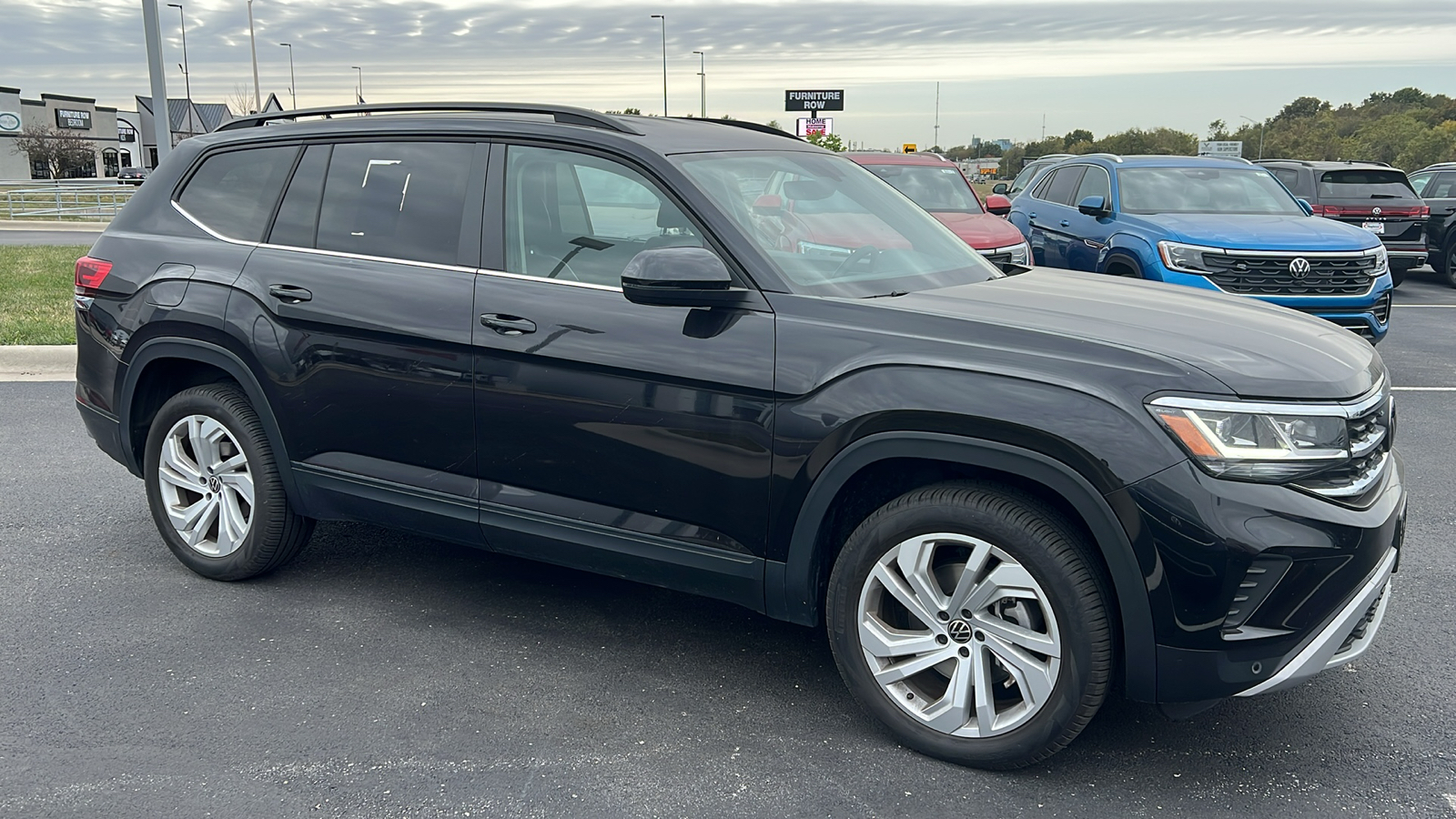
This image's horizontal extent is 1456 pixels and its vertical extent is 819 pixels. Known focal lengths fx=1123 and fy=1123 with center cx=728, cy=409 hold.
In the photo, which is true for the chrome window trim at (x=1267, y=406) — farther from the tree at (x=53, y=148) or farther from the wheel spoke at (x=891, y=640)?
the tree at (x=53, y=148)

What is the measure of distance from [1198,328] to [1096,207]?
298 inches

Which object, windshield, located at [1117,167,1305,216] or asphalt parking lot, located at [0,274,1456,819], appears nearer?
asphalt parking lot, located at [0,274,1456,819]

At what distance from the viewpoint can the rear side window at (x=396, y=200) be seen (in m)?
3.93

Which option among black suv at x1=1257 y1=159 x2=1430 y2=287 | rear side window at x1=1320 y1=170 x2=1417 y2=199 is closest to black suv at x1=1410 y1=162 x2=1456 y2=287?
Result: black suv at x1=1257 y1=159 x2=1430 y2=287

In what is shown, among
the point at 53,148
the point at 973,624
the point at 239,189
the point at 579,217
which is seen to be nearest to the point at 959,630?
the point at 973,624

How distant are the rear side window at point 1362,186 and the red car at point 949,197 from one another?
20.1ft

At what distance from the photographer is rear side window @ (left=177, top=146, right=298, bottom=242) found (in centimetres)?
436

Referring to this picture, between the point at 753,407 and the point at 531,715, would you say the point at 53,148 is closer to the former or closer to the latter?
the point at 531,715

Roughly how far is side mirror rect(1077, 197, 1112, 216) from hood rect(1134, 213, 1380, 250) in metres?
0.41

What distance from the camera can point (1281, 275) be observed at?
8.95 m

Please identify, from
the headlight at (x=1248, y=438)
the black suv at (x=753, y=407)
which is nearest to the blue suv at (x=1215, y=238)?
the black suv at (x=753, y=407)

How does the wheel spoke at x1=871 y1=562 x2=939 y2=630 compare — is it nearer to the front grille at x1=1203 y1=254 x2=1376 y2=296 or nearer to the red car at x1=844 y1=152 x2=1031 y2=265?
the front grille at x1=1203 y1=254 x2=1376 y2=296

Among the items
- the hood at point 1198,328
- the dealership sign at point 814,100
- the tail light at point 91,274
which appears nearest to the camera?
the hood at point 1198,328

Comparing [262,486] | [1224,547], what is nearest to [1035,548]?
[1224,547]
